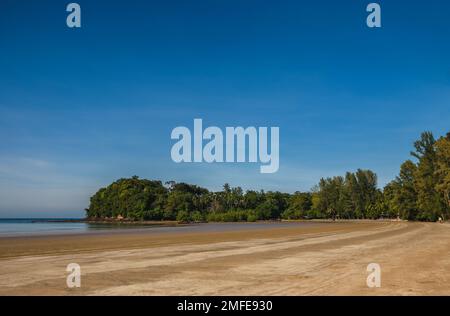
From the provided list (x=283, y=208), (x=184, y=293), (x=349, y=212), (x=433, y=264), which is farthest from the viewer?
(x=283, y=208)

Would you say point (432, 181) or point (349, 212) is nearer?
point (432, 181)

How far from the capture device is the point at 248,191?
197 metres

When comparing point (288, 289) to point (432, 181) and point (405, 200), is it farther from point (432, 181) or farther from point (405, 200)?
point (405, 200)

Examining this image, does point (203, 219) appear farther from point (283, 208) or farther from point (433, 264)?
point (433, 264)

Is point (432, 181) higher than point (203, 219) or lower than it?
higher

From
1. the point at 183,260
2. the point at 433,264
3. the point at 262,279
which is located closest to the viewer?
the point at 262,279

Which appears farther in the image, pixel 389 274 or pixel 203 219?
pixel 203 219

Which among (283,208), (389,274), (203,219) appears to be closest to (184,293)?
(389,274)

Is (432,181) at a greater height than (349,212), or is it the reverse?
(432,181)

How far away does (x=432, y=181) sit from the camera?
299ft
